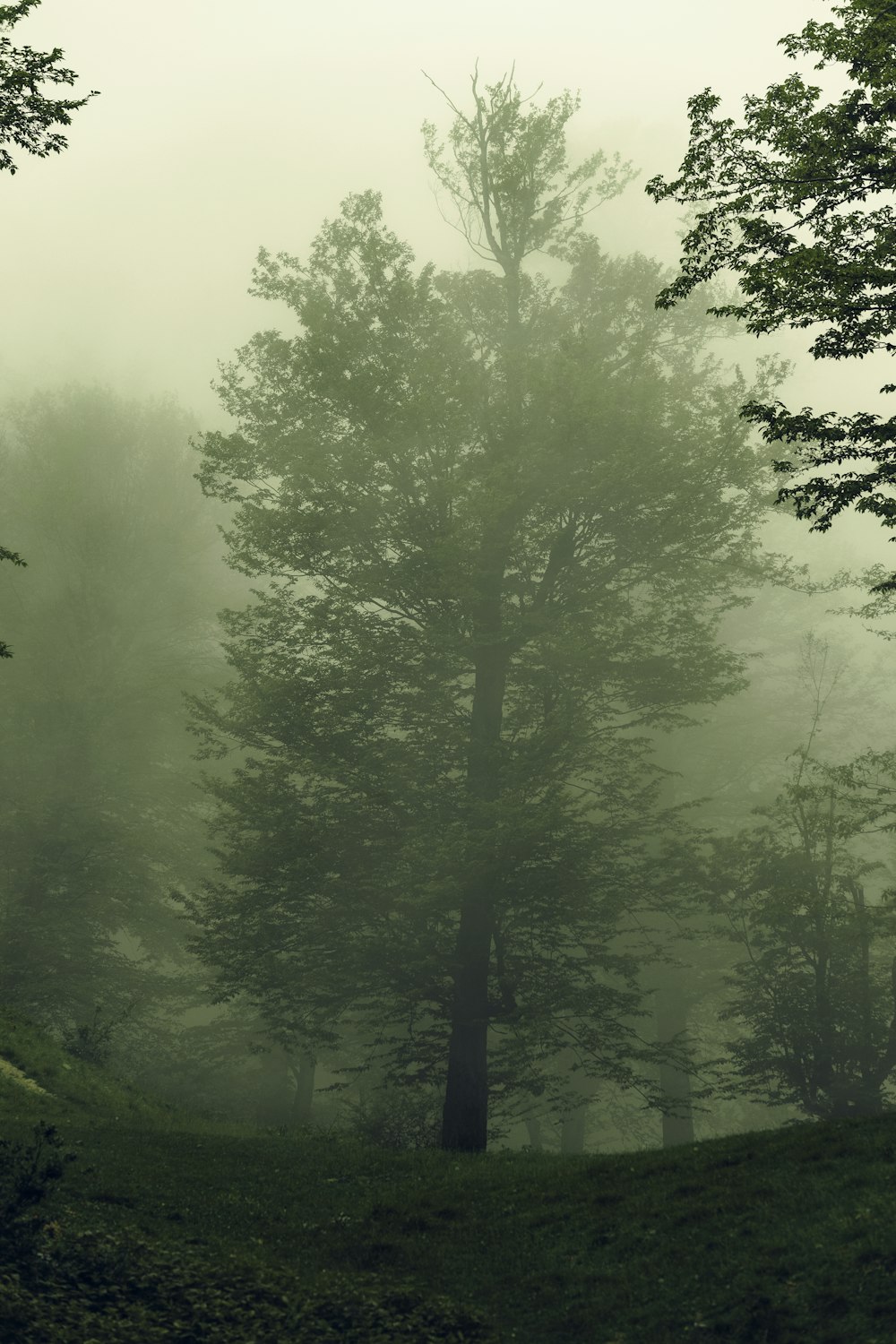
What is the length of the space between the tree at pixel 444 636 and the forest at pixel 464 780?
94mm

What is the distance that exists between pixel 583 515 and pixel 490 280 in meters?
7.00

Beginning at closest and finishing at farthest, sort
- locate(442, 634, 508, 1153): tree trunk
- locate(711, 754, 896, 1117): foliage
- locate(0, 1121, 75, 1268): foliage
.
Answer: locate(0, 1121, 75, 1268): foliage < locate(442, 634, 508, 1153): tree trunk < locate(711, 754, 896, 1117): foliage

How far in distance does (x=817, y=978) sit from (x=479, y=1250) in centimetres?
1290

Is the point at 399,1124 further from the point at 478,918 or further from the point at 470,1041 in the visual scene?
the point at 478,918

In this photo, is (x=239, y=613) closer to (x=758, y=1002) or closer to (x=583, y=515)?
(x=583, y=515)

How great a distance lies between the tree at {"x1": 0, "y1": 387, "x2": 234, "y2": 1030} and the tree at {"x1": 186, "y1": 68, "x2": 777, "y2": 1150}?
1016 centimetres

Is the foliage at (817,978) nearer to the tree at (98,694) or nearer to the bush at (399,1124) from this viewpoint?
the bush at (399,1124)

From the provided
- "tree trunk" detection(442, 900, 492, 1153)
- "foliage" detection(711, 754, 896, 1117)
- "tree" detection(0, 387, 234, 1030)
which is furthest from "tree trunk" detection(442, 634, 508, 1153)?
"tree" detection(0, 387, 234, 1030)

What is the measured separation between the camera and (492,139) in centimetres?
2164

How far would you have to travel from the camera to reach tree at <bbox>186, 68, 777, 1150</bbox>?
17.3m

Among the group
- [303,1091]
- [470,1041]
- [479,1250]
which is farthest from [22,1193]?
[303,1091]

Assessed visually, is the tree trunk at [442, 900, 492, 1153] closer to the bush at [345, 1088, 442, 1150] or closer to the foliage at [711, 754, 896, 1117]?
the bush at [345, 1088, 442, 1150]

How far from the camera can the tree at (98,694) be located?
28.0 metres

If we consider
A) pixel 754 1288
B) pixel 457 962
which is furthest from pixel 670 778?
pixel 754 1288
